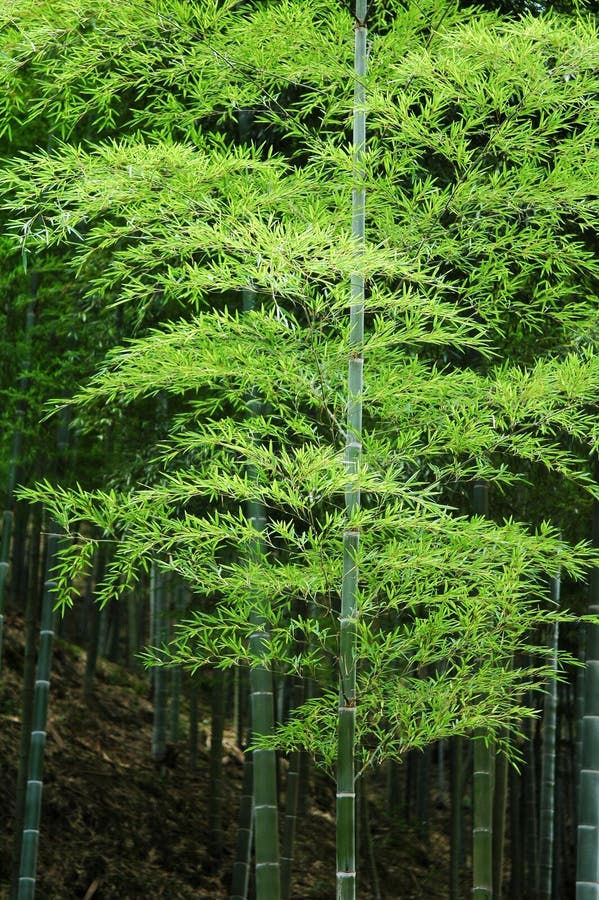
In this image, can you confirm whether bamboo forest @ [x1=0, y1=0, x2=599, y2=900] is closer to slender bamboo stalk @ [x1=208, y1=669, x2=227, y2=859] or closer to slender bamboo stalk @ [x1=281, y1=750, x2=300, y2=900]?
slender bamboo stalk @ [x1=281, y1=750, x2=300, y2=900]

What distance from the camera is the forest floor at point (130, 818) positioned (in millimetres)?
7242

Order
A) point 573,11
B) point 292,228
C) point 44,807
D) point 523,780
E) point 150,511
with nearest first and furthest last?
point 292,228 → point 150,511 → point 573,11 → point 44,807 → point 523,780

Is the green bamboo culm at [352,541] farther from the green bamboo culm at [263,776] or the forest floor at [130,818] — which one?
the forest floor at [130,818]

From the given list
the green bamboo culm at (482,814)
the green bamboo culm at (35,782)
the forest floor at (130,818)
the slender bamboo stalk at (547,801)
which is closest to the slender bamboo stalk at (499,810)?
the slender bamboo stalk at (547,801)

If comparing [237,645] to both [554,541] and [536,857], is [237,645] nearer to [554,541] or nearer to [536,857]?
[554,541]

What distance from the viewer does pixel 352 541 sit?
344 cm

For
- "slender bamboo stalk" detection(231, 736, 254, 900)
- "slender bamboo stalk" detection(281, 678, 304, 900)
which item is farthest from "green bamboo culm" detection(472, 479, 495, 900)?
"slender bamboo stalk" detection(231, 736, 254, 900)

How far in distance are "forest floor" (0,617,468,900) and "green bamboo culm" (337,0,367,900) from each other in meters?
3.91

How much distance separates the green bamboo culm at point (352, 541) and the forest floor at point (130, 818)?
391 cm

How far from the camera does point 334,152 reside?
3518mm

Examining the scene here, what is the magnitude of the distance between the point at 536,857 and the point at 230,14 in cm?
688

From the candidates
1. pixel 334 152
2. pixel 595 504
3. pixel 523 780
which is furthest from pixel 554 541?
pixel 523 780

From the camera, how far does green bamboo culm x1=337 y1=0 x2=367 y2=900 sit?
10.9 feet

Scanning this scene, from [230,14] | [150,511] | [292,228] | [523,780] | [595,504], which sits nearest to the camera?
[292,228]
